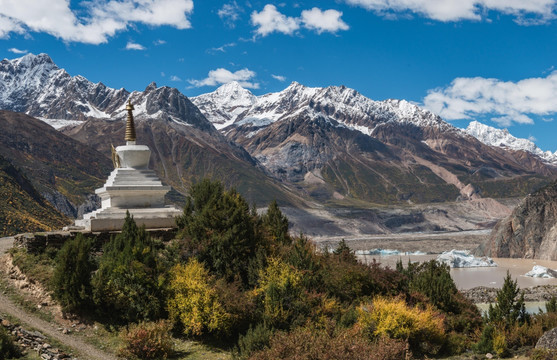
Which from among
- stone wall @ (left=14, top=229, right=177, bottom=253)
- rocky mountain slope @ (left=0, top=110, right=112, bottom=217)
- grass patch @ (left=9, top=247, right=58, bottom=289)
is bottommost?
grass patch @ (left=9, top=247, right=58, bottom=289)

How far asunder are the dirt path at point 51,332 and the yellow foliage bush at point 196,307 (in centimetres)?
271

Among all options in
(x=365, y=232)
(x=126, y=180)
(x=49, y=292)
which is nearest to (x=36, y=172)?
(x=365, y=232)

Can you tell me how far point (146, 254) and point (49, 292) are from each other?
351 cm

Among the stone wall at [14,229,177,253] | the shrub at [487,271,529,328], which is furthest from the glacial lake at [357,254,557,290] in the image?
the stone wall at [14,229,177,253]

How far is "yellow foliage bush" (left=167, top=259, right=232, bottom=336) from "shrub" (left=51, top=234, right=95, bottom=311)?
2.87 meters

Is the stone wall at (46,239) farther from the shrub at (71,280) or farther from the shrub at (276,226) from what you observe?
the shrub at (276,226)

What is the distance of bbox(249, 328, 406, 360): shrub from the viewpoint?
46.4 ft

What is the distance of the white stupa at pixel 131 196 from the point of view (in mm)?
23469

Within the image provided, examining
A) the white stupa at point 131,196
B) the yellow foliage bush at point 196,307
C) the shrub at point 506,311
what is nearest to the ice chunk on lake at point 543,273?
the shrub at point 506,311

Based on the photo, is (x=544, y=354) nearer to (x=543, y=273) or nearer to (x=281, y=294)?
(x=281, y=294)

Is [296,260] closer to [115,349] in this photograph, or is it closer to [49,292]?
[115,349]

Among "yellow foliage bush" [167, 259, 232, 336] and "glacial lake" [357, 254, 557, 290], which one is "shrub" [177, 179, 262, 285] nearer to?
"yellow foliage bush" [167, 259, 232, 336]

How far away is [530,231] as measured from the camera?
3071 inches

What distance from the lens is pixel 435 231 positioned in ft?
526
